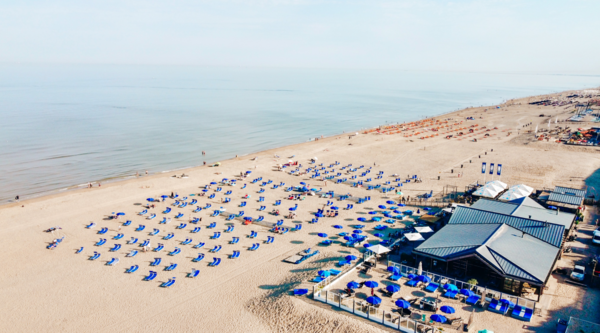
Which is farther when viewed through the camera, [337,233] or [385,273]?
[337,233]

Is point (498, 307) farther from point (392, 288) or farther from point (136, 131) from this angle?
point (136, 131)

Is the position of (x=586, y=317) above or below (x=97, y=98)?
below

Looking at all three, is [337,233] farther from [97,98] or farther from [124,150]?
[97,98]

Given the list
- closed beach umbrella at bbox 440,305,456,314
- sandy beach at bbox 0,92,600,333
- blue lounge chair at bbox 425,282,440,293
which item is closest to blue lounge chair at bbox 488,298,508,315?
sandy beach at bbox 0,92,600,333

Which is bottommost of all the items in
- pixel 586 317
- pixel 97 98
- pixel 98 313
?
pixel 98 313

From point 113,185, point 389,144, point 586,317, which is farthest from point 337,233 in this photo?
point 389,144

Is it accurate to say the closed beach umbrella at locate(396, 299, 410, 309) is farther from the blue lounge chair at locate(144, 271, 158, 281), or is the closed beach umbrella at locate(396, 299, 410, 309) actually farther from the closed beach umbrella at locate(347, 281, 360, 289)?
the blue lounge chair at locate(144, 271, 158, 281)
